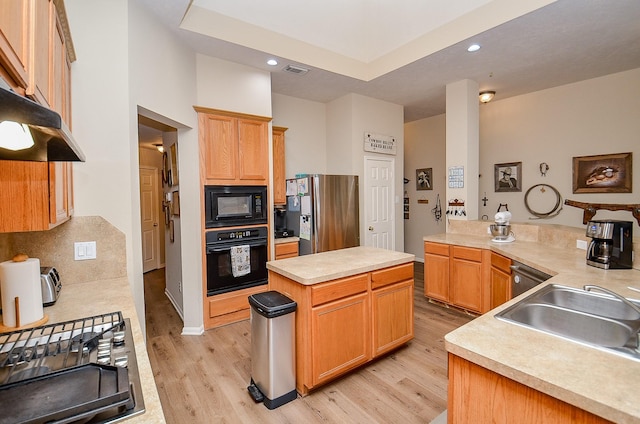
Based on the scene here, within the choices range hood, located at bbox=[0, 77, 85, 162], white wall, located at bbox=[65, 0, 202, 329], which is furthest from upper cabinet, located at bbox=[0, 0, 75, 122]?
white wall, located at bbox=[65, 0, 202, 329]

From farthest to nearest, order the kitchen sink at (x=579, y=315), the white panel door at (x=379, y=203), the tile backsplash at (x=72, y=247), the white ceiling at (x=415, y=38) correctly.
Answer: the white panel door at (x=379, y=203) < the white ceiling at (x=415, y=38) < the tile backsplash at (x=72, y=247) < the kitchen sink at (x=579, y=315)

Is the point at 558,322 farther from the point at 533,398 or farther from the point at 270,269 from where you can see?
the point at 270,269

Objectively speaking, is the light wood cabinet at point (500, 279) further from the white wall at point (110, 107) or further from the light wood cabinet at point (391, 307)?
the white wall at point (110, 107)

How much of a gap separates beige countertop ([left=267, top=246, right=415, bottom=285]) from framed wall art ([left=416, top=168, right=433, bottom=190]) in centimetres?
373

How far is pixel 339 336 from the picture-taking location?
2.19 metres

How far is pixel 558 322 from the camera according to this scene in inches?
56.8

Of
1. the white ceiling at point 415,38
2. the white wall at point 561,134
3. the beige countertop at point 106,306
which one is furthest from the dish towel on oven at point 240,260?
the white wall at point 561,134

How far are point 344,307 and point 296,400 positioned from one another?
28.5 inches

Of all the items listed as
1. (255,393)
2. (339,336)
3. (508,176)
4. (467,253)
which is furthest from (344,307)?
(508,176)

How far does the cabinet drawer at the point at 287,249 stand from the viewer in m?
3.89

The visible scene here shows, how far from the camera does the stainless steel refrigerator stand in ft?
12.9

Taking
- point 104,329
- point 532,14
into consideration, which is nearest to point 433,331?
point 104,329

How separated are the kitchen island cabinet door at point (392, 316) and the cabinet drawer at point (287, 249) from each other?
179cm

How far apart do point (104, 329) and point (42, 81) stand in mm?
980
